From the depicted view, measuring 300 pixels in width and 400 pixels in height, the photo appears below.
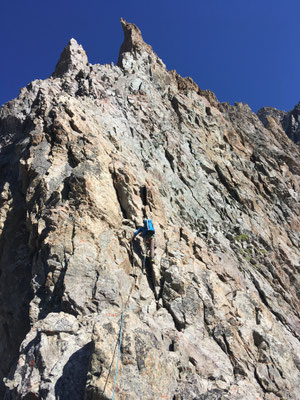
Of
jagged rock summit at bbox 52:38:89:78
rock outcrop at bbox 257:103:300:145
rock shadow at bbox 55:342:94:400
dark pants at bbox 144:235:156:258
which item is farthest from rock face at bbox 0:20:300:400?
rock outcrop at bbox 257:103:300:145

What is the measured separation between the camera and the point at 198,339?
1236 centimetres

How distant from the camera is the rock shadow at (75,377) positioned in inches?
320

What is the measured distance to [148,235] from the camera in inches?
564

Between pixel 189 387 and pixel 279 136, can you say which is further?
pixel 279 136

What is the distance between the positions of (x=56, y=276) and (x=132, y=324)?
3750mm

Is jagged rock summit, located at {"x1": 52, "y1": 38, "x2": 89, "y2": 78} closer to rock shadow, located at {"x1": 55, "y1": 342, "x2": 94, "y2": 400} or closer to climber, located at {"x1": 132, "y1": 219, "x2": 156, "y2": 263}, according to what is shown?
climber, located at {"x1": 132, "y1": 219, "x2": 156, "y2": 263}

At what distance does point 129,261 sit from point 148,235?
1452 mm

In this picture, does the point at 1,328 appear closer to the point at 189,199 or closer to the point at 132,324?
the point at 132,324

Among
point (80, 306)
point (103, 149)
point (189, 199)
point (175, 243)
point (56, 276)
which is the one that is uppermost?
point (103, 149)

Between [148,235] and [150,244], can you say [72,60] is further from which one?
[150,244]

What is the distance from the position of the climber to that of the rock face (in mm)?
420

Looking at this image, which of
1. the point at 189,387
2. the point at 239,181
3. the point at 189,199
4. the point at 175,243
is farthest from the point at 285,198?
the point at 189,387

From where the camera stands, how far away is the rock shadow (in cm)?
814

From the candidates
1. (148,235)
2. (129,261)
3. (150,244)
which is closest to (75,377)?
(129,261)
